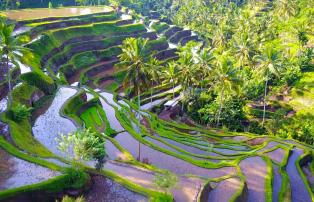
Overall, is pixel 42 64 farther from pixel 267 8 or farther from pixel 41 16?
pixel 267 8

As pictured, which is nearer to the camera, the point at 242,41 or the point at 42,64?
the point at 42,64

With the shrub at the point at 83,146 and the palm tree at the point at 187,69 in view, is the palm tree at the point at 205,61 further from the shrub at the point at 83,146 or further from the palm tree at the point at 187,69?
the shrub at the point at 83,146

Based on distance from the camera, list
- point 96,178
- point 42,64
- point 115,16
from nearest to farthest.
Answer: point 96,178
point 42,64
point 115,16

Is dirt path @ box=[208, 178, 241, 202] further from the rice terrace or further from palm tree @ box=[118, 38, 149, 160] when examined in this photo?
palm tree @ box=[118, 38, 149, 160]

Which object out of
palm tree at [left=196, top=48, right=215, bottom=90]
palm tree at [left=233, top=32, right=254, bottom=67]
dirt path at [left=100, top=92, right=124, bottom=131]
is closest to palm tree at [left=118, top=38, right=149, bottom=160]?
dirt path at [left=100, top=92, right=124, bottom=131]

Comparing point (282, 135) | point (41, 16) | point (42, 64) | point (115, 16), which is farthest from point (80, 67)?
point (282, 135)

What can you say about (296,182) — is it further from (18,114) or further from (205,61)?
(18,114)

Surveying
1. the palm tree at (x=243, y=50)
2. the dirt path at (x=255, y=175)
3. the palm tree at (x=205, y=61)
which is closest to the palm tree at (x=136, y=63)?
the dirt path at (x=255, y=175)
